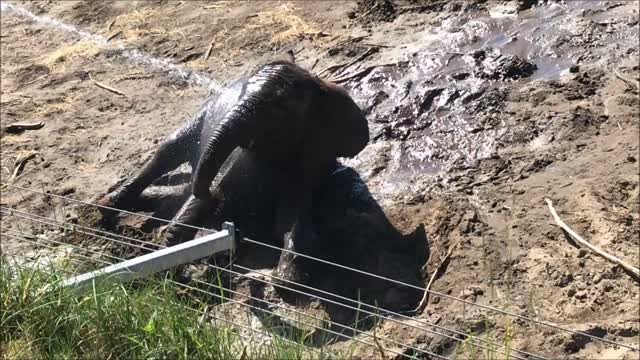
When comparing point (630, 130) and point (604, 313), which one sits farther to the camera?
point (630, 130)

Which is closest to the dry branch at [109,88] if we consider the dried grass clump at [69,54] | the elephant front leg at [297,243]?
the dried grass clump at [69,54]

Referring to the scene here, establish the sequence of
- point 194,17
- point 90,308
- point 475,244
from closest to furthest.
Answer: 1. point 90,308
2. point 475,244
3. point 194,17

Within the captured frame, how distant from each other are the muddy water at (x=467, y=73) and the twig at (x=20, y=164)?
306 cm

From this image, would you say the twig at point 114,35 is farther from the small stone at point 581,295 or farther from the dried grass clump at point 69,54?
the small stone at point 581,295

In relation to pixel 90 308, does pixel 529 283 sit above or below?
below

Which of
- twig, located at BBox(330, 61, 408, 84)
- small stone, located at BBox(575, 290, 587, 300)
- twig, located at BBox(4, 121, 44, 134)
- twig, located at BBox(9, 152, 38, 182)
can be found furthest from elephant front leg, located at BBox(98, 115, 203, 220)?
small stone, located at BBox(575, 290, 587, 300)

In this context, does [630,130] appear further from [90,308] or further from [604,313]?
[90,308]

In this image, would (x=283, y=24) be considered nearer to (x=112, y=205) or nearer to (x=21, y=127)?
(x=21, y=127)

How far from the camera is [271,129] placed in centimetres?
691

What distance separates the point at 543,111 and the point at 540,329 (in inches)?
116

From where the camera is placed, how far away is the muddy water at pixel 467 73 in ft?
26.2

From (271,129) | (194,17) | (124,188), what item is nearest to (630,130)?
(271,129)

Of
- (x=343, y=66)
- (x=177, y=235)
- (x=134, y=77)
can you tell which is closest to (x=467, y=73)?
(x=343, y=66)

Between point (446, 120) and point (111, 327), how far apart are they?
4124 millimetres
